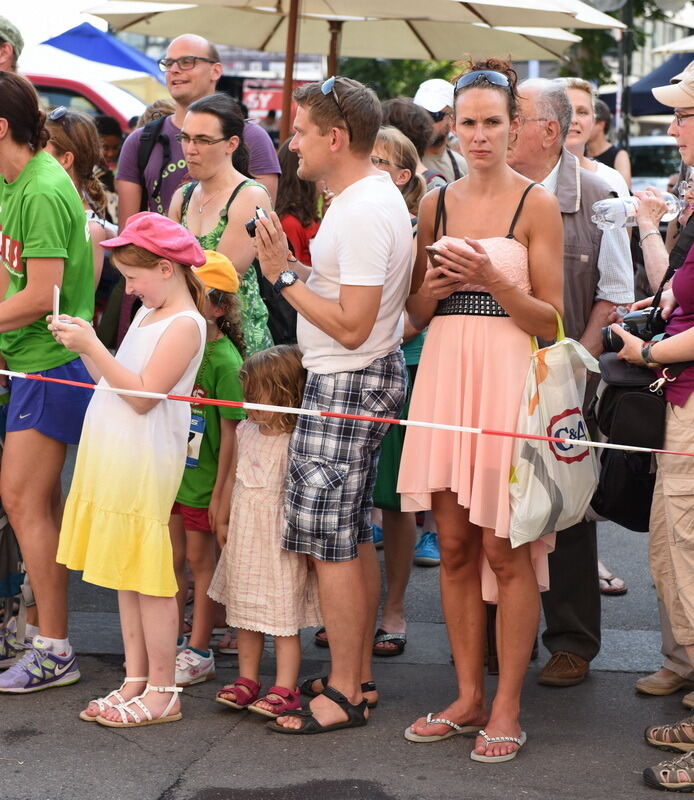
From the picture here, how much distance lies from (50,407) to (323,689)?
141cm

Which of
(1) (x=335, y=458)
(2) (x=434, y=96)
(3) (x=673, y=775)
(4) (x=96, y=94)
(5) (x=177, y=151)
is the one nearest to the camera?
(3) (x=673, y=775)

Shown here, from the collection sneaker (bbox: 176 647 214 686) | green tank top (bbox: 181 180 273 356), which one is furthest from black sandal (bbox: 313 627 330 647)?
green tank top (bbox: 181 180 273 356)

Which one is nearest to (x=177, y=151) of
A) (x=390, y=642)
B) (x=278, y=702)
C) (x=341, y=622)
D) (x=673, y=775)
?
(x=390, y=642)

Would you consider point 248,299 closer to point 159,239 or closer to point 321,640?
point 159,239

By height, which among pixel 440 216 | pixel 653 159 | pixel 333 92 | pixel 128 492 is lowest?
pixel 128 492

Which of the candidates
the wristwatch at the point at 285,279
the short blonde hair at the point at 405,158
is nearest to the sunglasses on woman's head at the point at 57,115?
the short blonde hair at the point at 405,158

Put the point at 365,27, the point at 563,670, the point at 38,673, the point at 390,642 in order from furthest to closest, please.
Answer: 1. the point at 365,27
2. the point at 390,642
3. the point at 563,670
4. the point at 38,673

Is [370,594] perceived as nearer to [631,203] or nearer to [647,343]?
[647,343]

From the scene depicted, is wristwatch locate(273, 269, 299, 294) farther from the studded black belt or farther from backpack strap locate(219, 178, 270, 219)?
backpack strap locate(219, 178, 270, 219)

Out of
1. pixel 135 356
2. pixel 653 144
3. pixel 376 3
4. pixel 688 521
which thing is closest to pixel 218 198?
pixel 135 356

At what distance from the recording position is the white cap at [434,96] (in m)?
7.61

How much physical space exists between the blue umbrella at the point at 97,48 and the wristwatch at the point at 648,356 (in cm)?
1409

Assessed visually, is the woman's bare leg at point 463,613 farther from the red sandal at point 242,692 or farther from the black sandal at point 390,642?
the black sandal at point 390,642

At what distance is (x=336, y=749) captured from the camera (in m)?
4.20
